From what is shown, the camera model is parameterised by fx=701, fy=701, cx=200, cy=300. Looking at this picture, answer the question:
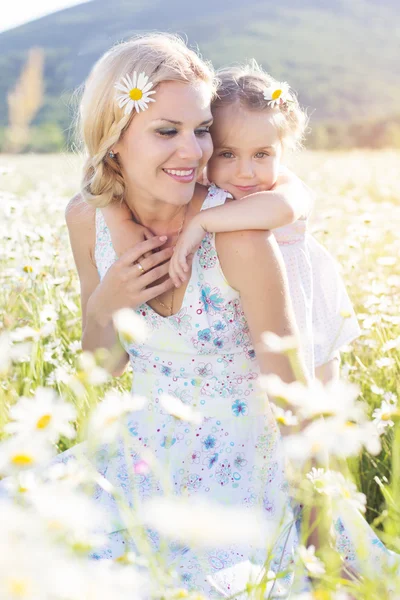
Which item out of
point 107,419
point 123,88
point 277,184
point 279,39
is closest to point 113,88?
point 123,88

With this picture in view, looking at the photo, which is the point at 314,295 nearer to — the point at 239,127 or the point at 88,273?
the point at 239,127

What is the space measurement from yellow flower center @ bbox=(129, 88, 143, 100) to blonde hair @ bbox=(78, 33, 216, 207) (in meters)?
0.06

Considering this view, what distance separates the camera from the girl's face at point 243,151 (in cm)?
231

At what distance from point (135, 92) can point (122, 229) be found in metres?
0.43

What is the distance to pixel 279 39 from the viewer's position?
65438mm

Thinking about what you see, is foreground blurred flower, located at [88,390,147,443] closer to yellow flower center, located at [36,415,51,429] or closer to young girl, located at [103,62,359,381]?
yellow flower center, located at [36,415,51,429]

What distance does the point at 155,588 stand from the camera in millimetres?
970

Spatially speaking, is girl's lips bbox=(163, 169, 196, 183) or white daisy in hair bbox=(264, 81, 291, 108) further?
white daisy in hair bbox=(264, 81, 291, 108)

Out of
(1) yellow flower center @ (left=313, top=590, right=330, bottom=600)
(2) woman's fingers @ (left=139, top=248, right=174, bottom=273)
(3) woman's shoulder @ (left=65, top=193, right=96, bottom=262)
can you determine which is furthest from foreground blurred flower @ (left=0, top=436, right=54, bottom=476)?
(3) woman's shoulder @ (left=65, top=193, right=96, bottom=262)

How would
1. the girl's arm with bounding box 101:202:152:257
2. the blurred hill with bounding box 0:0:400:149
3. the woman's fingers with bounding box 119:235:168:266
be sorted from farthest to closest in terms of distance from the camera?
the blurred hill with bounding box 0:0:400:149
the girl's arm with bounding box 101:202:152:257
the woman's fingers with bounding box 119:235:168:266

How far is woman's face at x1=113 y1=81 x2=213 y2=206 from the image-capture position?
1.94 m

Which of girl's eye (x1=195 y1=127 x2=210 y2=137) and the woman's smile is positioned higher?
girl's eye (x1=195 y1=127 x2=210 y2=137)

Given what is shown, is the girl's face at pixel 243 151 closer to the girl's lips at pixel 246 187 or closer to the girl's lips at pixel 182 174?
the girl's lips at pixel 246 187

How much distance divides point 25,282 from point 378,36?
70061 millimetres
